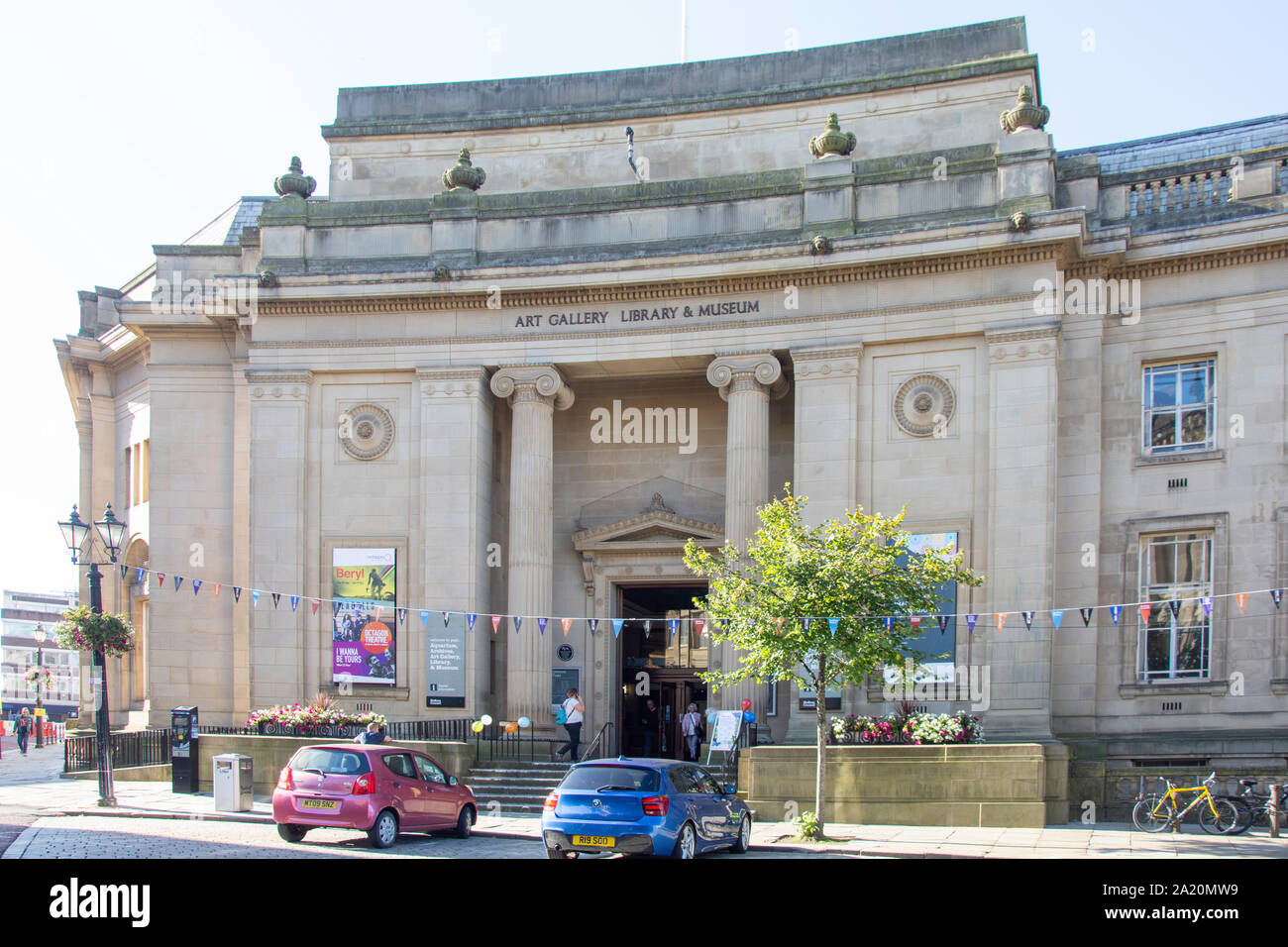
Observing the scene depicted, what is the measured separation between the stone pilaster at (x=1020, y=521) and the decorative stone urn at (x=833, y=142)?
5.24 metres

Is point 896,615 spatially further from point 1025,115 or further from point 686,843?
point 1025,115

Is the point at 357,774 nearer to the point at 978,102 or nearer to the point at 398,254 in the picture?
the point at 398,254

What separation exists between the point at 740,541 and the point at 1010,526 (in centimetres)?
550

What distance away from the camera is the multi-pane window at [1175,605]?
2569 cm

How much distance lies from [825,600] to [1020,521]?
22.3ft

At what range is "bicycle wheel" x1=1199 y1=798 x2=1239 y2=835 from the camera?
20.5 m

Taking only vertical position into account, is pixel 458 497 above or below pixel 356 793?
above

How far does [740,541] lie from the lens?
27.8 metres

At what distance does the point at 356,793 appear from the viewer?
733 inches

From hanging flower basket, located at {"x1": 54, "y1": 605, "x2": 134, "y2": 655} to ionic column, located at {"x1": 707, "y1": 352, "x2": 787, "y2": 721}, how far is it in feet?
41.9

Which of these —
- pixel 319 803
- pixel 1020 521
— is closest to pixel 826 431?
pixel 1020 521

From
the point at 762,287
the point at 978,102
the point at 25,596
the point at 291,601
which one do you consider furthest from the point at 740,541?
the point at 25,596

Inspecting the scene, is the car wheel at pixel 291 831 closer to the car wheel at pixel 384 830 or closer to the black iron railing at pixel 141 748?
the car wheel at pixel 384 830

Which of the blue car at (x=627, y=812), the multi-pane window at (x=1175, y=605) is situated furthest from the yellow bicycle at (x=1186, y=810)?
the blue car at (x=627, y=812)
